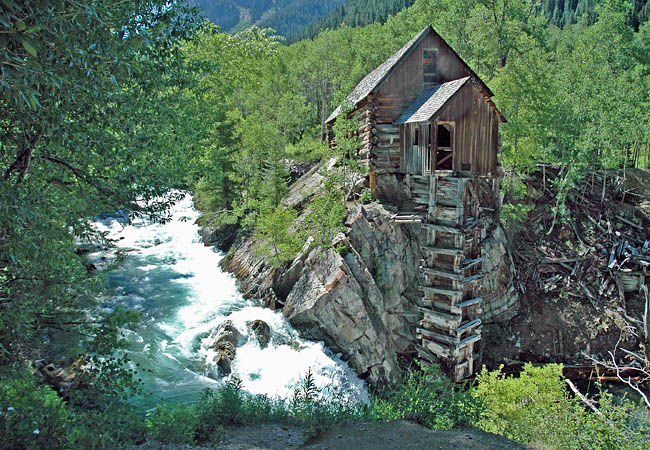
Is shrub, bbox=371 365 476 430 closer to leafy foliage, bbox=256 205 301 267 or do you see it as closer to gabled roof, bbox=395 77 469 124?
leafy foliage, bbox=256 205 301 267

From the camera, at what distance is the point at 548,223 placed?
21.8 m

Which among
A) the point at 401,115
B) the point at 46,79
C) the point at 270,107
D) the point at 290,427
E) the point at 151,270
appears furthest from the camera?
the point at 270,107

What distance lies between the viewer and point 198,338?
563 inches

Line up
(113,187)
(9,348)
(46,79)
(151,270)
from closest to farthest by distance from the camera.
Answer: (46,79) → (9,348) → (113,187) → (151,270)

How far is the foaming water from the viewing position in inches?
479

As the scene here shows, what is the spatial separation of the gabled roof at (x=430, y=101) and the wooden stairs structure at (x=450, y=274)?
8.81ft

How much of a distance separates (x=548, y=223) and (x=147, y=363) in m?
21.9

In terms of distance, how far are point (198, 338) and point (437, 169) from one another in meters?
12.2

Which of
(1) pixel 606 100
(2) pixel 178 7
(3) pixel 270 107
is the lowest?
(2) pixel 178 7

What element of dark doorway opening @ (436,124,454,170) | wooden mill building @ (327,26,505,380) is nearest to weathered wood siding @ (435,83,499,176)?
wooden mill building @ (327,26,505,380)

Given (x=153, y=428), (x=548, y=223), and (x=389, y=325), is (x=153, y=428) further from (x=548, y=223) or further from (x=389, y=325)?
(x=548, y=223)

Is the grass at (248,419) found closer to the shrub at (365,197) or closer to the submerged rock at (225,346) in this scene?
the submerged rock at (225,346)

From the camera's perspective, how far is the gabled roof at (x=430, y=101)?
15.0 metres

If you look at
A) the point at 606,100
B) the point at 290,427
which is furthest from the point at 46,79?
the point at 606,100
